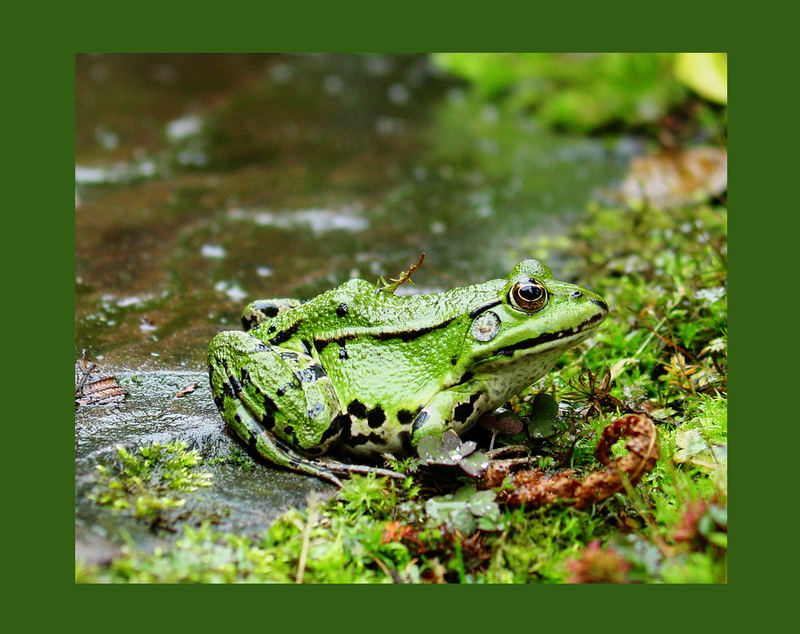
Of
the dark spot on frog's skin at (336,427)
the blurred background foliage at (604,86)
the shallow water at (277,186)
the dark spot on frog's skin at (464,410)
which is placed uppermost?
the blurred background foliage at (604,86)

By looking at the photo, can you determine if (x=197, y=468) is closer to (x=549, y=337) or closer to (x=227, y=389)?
(x=227, y=389)

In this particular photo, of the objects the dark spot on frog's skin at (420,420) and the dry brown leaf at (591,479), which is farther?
the dark spot on frog's skin at (420,420)

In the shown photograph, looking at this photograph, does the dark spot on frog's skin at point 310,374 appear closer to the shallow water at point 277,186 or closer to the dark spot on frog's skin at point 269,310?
the dark spot on frog's skin at point 269,310

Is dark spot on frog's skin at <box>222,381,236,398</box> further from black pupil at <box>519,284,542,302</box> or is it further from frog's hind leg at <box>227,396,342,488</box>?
black pupil at <box>519,284,542,302</box>

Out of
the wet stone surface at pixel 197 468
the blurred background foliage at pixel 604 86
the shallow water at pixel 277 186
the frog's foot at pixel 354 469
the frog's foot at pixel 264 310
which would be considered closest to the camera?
the wet stone surface at pixel 197 468

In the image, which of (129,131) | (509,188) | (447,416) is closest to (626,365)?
(447,416)

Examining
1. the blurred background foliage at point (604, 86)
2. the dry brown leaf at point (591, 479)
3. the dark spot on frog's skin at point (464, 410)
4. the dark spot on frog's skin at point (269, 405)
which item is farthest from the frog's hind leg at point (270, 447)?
the blurred background foliage at point (604, 86)

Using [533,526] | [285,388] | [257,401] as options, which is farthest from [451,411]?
[257,401]

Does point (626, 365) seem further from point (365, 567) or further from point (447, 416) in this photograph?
point (365, 567)

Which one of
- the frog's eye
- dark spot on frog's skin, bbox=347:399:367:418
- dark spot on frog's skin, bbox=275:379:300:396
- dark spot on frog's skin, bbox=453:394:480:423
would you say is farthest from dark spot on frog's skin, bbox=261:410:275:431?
the frog's eye
